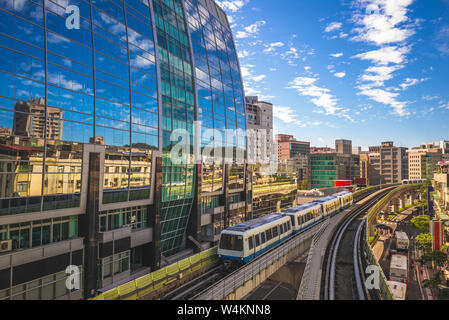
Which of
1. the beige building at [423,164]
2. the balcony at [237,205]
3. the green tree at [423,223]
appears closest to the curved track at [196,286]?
the balcony at [237,205]

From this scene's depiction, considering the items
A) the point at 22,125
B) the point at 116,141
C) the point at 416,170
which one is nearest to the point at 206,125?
the point at 116,141

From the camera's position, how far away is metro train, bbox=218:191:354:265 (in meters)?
23.8

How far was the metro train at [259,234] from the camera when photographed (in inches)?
938

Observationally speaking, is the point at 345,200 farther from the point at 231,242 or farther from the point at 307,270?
the point at 231,242

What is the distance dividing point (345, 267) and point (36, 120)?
87.3 feet

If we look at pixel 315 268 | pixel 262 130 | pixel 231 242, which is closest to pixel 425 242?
pixel 315 268

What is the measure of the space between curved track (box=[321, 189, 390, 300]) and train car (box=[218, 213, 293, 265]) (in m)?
5.71

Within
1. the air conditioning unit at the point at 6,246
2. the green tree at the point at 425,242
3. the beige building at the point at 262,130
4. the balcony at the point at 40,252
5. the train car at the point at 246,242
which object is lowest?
the green tree at the point at 425,242

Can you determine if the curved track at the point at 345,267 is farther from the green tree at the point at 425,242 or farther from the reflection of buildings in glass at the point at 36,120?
the green tree at the point at 425,242

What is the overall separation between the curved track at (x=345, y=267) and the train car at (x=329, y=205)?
4278 mm

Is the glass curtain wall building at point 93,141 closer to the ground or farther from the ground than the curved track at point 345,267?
farther from the ground

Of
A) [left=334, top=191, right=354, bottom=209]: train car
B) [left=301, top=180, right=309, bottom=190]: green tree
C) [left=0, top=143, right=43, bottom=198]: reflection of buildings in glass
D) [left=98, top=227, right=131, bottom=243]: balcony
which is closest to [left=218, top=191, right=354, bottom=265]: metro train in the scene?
[left=98, top=227, right=131, bottom=243]: balcony

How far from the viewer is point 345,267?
81.3 ft

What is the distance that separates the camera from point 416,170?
176 m
